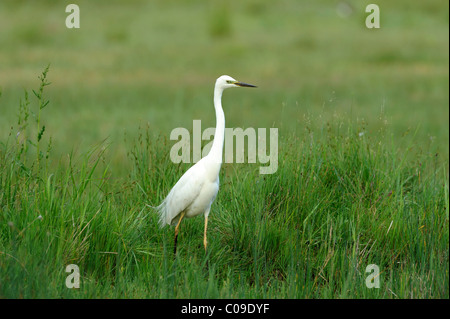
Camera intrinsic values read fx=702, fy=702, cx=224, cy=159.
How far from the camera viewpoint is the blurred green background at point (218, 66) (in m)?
13.2

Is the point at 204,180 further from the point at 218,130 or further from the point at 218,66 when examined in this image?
the point at 218,66

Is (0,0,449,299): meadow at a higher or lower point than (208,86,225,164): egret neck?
lower

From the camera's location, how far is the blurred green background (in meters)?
13.2

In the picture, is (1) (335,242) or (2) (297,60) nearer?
(1) (335,242)

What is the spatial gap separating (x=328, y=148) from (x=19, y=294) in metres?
2.90

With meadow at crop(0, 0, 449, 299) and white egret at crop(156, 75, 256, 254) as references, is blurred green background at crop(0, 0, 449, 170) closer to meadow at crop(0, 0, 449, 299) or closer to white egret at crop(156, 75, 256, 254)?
meadow at crop(0, 0, 449, 299)

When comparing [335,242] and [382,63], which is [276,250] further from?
[382,63]

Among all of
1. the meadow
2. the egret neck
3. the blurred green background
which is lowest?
the meadow

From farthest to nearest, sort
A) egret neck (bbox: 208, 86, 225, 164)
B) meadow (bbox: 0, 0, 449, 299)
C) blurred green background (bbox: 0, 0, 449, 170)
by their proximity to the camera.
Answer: blurred green background (bbox: 0, 0, 449, 170), egret neck (bbox: 208, 86, 225, 164), meadow (bbox: 0, 0, 449, 299)

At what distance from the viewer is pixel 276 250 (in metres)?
5.07

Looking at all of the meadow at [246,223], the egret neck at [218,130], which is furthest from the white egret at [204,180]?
the meadow at [246,223]

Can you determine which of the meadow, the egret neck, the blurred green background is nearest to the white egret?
the egret neck

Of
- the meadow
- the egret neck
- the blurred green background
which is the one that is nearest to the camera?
the meadow
